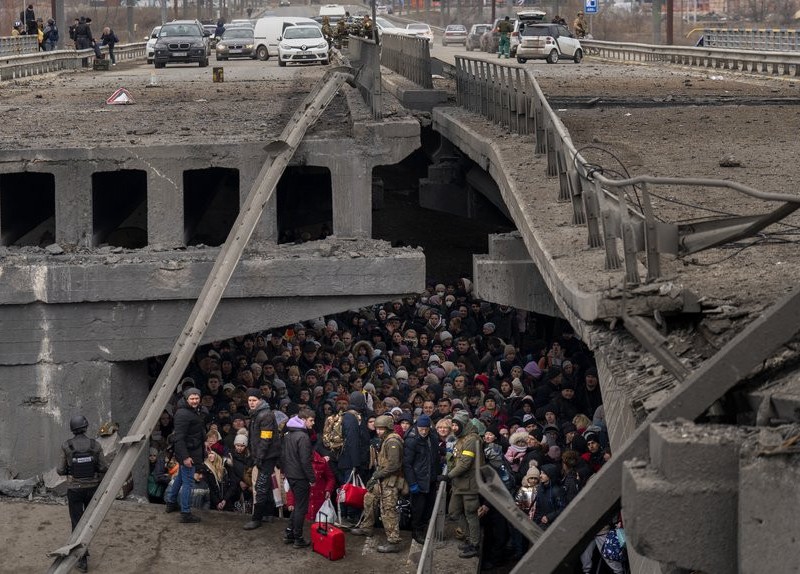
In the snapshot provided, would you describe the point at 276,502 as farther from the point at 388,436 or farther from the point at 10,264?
the point at 10,264

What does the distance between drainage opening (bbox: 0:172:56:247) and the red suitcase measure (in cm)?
840

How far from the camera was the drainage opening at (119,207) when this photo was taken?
23094mm

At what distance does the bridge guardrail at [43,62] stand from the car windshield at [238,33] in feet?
15.2

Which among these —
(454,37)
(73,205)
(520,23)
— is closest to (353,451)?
(73,205)

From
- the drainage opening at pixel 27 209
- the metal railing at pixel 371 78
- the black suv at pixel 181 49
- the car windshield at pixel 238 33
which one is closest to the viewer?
the metal railing at pixel 371 78

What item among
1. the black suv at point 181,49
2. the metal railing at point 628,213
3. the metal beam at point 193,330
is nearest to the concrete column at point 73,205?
the metal beam at point 193,330

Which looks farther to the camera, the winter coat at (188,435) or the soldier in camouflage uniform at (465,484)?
the winter coat at (188,435)

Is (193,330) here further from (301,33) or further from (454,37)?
(454,37)

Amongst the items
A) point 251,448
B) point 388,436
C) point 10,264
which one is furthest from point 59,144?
point 388,436

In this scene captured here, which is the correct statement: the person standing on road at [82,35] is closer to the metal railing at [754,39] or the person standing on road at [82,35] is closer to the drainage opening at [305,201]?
the metal railing at [754,39]

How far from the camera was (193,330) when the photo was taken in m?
15.5

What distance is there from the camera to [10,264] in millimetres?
18359

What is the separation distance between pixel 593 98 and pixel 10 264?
44.9ft

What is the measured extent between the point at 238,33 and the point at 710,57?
24.1m
